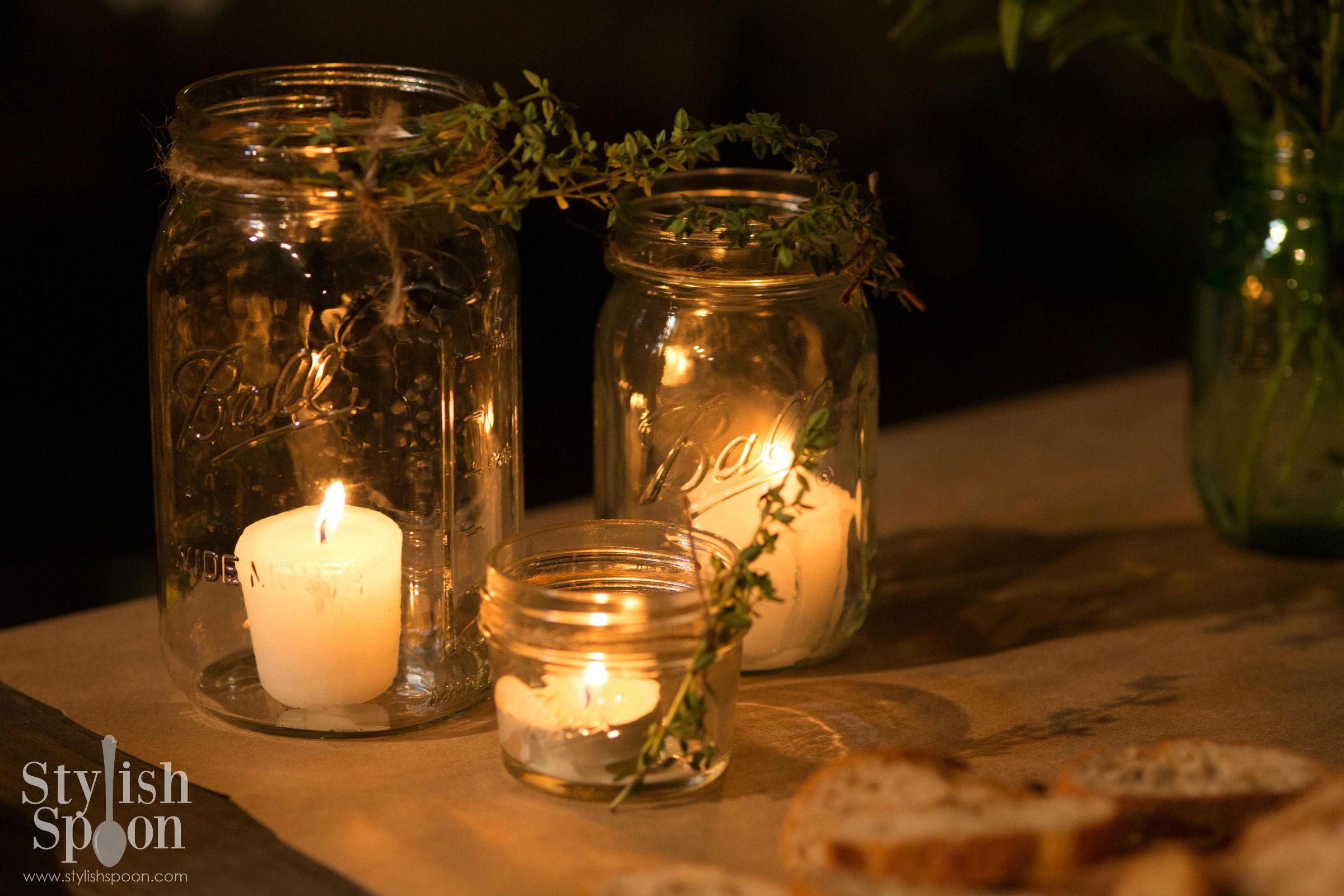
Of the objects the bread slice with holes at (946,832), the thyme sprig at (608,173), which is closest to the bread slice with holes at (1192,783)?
the bread slice with holes at (946,832)

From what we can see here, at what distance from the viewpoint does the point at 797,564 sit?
89cm

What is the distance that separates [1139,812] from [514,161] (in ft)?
1.52

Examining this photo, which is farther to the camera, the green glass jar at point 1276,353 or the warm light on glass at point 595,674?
the green glass jar at point 1276,353

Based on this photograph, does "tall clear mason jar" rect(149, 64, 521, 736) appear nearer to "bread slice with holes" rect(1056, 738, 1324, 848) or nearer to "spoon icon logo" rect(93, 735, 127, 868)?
"spoon icon logo" rect(93, 735, 127, 868)

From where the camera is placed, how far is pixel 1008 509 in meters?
1.24

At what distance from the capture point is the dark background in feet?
6.86

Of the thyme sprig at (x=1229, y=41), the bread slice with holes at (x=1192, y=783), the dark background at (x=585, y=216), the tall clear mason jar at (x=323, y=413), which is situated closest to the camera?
the bread slice with holes at (x=1192, y=783)

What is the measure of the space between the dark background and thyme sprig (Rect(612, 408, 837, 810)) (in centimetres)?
132

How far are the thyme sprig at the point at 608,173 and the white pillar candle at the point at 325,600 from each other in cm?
18

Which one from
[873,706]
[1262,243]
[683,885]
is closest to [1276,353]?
[1262,243]

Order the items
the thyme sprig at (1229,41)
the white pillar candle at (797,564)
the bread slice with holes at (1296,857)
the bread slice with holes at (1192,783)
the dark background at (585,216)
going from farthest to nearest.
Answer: the dark background at (585,216)
the thyme sprig at (1229,41)
the white pillar candle at (797,564)
the bread slice with holes at (1192,783)
the bread slice with holes at (1296,857)

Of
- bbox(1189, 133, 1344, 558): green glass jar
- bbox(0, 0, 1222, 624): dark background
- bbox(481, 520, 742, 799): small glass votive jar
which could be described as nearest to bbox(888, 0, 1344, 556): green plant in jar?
bbox(1189, 133, 1344, 558): green glass jar

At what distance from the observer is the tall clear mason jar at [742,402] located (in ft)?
2.88

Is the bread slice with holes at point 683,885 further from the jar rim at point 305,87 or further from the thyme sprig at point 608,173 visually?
the jar rim at point 305,87
